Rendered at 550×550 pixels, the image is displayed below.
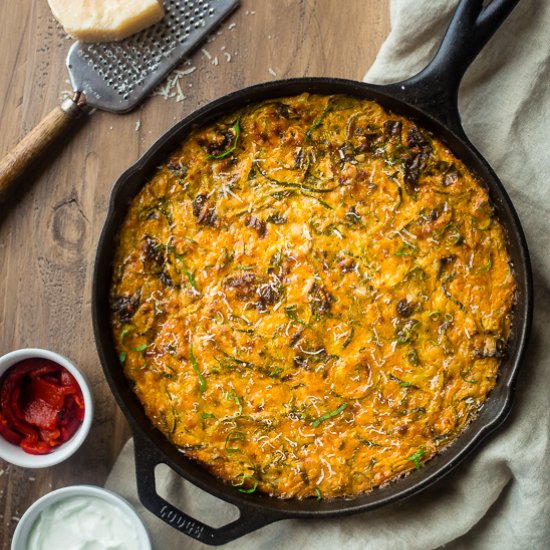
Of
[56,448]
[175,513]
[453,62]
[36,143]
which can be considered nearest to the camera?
[453,62]

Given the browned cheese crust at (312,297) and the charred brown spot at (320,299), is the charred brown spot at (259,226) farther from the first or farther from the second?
the charred brown spot at (320,299)

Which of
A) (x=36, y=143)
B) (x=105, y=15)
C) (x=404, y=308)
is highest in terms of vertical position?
(x=105, y=15)

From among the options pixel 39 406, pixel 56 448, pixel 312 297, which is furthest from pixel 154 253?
pixel 56 448

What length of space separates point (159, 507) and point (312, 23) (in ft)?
7.75

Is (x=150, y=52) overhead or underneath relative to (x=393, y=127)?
overhead

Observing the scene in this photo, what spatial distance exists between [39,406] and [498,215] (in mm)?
2232

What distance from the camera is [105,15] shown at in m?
3.56

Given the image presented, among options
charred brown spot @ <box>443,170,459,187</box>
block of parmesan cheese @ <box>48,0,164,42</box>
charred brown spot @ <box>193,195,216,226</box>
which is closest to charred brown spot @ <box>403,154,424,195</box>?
charred brown spot @ <box>443,170,459,187</box>

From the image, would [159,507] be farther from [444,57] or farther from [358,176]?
[444,57]

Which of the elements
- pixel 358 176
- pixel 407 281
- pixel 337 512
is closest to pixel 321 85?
pixel 358 176

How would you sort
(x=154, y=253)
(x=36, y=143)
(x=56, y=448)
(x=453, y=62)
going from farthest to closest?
(x=36, y=143) → (x=56, y=448) → (x=154, y=253) → (x=453, y=62)

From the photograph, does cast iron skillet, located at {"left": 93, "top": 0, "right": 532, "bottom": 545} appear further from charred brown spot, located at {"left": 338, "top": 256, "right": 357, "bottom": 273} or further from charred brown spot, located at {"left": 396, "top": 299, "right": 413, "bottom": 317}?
charred brown spot, located at {"left": 338, "top": 256, "right": 357, "bottom": 273}

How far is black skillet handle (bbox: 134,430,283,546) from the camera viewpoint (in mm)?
3137

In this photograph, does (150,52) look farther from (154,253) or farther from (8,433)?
(8,433)
